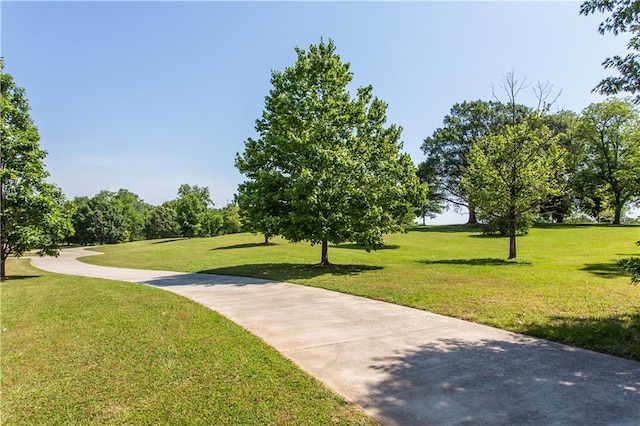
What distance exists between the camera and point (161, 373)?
431 centimetres

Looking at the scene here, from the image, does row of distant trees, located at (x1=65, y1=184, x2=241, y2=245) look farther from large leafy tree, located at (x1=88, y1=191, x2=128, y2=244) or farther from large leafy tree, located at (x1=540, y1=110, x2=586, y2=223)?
large leafy tree, located at (x1=540, y1=110, x2=586, y2=223)

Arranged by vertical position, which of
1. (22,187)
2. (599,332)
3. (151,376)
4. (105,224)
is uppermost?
(22,187)

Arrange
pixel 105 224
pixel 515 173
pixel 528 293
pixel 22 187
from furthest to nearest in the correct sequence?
pixel 105 224
pixel 515 173
pixel 22 187
pixel 528 293

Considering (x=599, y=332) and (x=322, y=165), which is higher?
(x=322, y=165)

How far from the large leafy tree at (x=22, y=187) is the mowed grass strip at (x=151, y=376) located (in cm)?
954

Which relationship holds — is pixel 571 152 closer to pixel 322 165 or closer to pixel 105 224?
pixel 322 165

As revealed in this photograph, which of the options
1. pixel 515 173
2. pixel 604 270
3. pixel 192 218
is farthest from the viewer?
pixel 192 218

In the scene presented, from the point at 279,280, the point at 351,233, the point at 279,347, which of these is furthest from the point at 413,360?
the point at 351,233

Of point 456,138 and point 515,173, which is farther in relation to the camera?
point 456,138

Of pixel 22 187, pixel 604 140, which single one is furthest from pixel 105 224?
pixel 604 140

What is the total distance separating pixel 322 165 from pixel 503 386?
11.0m

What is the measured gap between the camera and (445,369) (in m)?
4.41

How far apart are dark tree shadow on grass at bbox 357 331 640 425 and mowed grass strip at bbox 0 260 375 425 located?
0.68m

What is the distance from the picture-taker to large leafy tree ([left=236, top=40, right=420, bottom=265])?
14.1 metres
